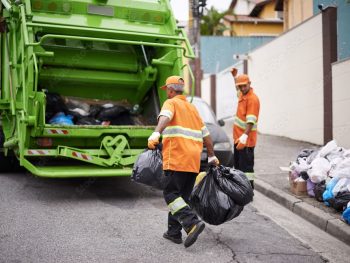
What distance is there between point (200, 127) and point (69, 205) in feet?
6.64

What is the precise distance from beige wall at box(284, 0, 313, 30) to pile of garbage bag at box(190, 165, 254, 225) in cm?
1150

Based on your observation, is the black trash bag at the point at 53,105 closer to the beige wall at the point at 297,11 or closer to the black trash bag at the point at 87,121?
the black trash bag at the point at 87,121

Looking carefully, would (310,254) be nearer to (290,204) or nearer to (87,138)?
(290,204)

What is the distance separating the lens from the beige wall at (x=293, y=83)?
1040cm

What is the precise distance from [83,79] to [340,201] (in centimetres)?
391

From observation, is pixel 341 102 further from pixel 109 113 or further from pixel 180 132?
pixel 180 132

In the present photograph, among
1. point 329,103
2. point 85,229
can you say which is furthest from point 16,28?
point 329,103

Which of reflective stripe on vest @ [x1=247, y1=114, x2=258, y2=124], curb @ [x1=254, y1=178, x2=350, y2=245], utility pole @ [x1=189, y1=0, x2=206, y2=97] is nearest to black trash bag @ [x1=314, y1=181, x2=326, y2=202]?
curb @ [x1=254, y1=178, x2=350, y2=245]

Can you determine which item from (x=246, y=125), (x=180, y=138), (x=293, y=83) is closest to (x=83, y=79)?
(x=246, y=125)

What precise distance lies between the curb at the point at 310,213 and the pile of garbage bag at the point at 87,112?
7.01 ft

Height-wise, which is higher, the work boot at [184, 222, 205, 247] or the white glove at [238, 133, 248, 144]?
the white glove at [238, 133, 248, 144]

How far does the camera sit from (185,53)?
21.0ft

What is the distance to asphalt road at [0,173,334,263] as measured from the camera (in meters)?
3.84

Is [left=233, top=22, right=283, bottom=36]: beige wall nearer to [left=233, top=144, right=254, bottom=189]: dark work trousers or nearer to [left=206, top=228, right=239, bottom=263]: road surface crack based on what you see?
[left=233, top=144, right=254, bottom=189]: dark work trousers
